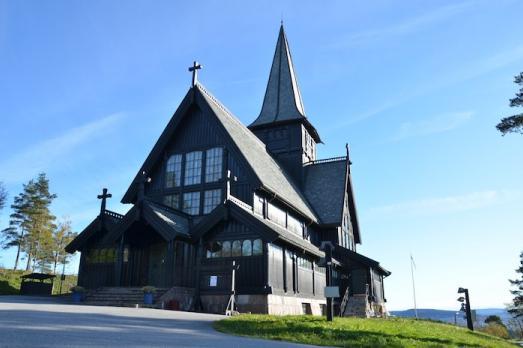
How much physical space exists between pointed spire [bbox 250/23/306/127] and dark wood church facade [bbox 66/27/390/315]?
5.95 metres

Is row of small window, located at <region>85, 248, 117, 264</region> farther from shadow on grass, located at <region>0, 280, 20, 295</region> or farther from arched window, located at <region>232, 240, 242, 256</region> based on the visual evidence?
arched window, located at <region>232, 240, 242, 256</region>

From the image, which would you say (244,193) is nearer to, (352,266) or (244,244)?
(244,244)

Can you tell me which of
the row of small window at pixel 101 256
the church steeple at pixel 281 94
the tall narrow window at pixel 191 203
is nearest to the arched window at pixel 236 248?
the tall narrow window at pixel 191 203

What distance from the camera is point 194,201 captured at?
86.1 ft

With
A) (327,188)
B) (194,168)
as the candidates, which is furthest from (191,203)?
(327,188)

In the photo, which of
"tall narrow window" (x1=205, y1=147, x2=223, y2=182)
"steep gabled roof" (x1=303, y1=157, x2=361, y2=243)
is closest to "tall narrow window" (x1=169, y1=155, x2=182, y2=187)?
"tall narrow window" (x1=205, y1=147, x2=223, y2=182)

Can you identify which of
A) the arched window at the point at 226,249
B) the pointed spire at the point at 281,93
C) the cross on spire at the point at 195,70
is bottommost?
the arched window at the point at 226,249

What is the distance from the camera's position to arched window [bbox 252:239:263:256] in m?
21.6

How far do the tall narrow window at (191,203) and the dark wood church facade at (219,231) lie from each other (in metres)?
0.06

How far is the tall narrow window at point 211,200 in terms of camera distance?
25.5 m

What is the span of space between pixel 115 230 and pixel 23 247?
117 ft

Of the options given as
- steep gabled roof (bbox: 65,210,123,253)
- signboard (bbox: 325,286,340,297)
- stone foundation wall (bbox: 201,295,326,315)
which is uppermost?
steep gabled roof (bbox: 65,210,123,253)

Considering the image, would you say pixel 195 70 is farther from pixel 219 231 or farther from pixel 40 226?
pixel 40 226

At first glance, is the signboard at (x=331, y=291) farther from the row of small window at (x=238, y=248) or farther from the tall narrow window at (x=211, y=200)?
the tall narrow window at (x=211, y=200)
